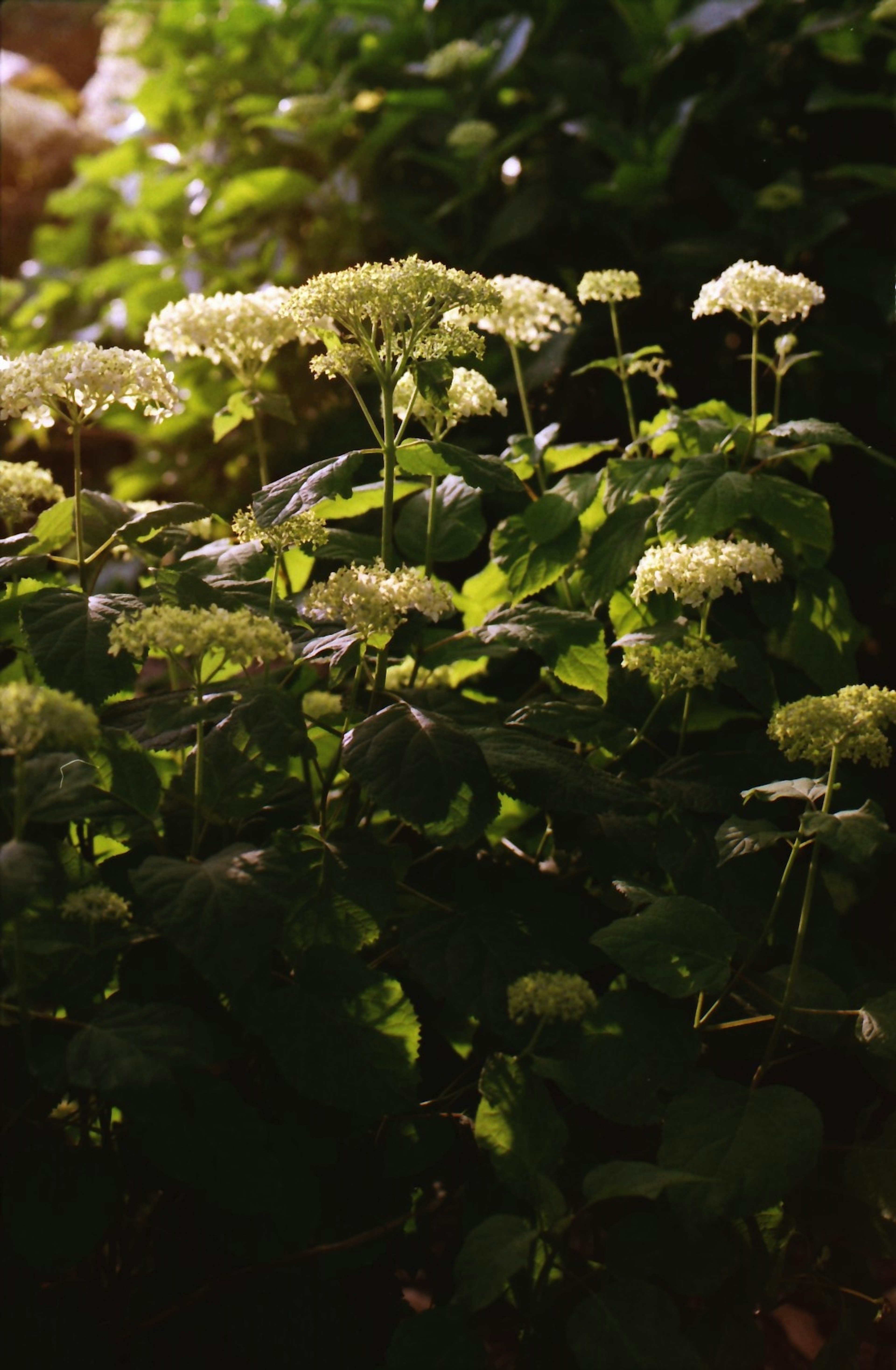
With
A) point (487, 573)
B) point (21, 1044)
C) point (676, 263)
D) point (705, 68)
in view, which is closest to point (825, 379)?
point (676, 263)

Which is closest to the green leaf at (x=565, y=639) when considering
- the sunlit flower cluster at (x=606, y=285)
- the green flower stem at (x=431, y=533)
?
the green flower stem at (x=431, y=533)

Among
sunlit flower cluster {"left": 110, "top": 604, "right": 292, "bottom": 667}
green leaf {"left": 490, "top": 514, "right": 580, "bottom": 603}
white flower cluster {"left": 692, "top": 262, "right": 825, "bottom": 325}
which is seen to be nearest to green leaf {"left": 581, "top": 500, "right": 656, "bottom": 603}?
green leaf {"left": 490, "top": 514, "right": 580, "bottom": 603}

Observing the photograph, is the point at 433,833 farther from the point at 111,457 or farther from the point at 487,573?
the point at 111,457

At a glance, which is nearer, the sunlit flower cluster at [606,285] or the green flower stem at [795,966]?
the green flower stem at [795,966]

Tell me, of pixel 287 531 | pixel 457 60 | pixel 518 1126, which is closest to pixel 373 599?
pixel 287 531

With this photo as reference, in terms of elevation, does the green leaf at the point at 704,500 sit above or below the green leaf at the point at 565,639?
above

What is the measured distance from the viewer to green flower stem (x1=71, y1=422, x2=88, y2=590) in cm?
114

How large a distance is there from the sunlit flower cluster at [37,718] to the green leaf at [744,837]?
1.86 feet

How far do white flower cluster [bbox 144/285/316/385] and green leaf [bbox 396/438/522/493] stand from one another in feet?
0.82

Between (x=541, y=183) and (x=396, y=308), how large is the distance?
1.47 metres

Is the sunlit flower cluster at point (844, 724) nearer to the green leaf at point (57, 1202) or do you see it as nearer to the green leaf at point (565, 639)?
the green leaf at point (565, 639)

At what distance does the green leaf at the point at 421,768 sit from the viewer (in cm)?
100

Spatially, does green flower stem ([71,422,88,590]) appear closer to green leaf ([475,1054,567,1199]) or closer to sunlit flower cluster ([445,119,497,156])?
green leaf ([475,1054,567,1199])

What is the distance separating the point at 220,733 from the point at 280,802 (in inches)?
8.0
